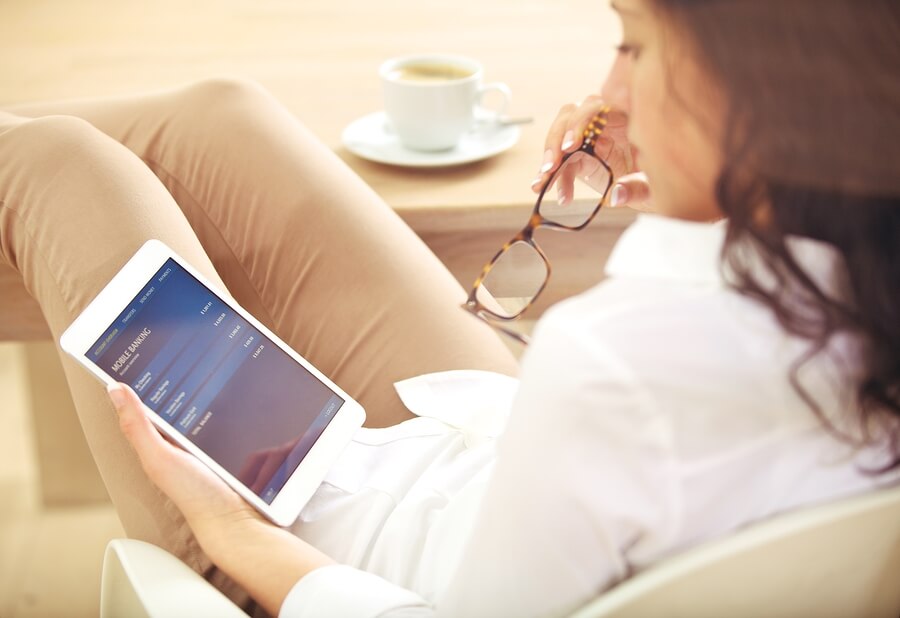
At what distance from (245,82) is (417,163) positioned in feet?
0.74

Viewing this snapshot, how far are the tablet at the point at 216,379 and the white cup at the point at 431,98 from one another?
42 centimetres

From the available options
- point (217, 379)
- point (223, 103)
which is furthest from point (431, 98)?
point (217, 379)

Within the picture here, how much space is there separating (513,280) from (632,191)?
157mm

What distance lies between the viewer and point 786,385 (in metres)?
0.43

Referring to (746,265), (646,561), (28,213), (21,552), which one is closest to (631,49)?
(746,265)

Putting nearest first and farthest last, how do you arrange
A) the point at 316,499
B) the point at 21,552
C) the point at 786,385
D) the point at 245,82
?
the point at 786,385
the point at 316,499
the point at 245,82
the point at 21,552

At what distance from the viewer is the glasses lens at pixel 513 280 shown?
0.75 meters

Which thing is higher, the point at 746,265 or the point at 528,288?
the point at 746,265

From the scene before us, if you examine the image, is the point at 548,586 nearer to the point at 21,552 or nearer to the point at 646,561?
the point at 646,561

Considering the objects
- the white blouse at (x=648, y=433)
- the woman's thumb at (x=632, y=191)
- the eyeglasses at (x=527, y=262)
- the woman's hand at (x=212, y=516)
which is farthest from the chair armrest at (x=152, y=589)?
the woman's thumb at (x=632, y=191)

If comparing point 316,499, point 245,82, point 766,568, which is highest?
point 245,82

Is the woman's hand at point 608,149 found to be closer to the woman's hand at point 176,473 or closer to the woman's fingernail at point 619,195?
the woman's fingernail at point 619,195

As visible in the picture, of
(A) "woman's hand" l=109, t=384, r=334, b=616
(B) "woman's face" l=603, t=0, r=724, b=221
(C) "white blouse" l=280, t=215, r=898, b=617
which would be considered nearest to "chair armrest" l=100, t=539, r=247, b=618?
(A) "woman's hand" l=109, t=384, r=334, b=616

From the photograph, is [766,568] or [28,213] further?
[28,213]
